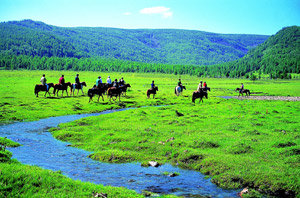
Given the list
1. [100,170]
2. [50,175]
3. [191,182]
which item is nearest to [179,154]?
[191,182]

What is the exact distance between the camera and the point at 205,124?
23203 millimetres

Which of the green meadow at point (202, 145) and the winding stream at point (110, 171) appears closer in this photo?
the winding stream at point (110, 171)

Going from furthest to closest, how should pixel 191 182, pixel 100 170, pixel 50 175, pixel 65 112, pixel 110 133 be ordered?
pixel 65 112, pixel 110 133, pixel 100 170, pixel 191 182, pixel 50 175

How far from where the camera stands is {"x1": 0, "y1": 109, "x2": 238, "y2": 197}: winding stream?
1171cm

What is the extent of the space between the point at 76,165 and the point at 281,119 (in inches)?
771

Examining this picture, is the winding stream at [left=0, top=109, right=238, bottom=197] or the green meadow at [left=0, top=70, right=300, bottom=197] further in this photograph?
the green meadow at [left=0, top=70, right=300, bottom=197]

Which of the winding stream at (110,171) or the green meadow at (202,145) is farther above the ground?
the green meadow at (202,145)

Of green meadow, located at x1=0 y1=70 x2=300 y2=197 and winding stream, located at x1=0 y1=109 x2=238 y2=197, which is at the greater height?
green meadow, located at x1=0 y1=70 x2=300 y2=197

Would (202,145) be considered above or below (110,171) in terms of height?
above

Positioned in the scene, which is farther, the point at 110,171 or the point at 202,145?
the point at 202,145

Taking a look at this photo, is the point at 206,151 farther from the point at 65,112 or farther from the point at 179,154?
the point at 65,112

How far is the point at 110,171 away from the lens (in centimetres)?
1384

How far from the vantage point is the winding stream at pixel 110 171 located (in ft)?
38.4

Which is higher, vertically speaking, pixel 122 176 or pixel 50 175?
pixel 50 175
